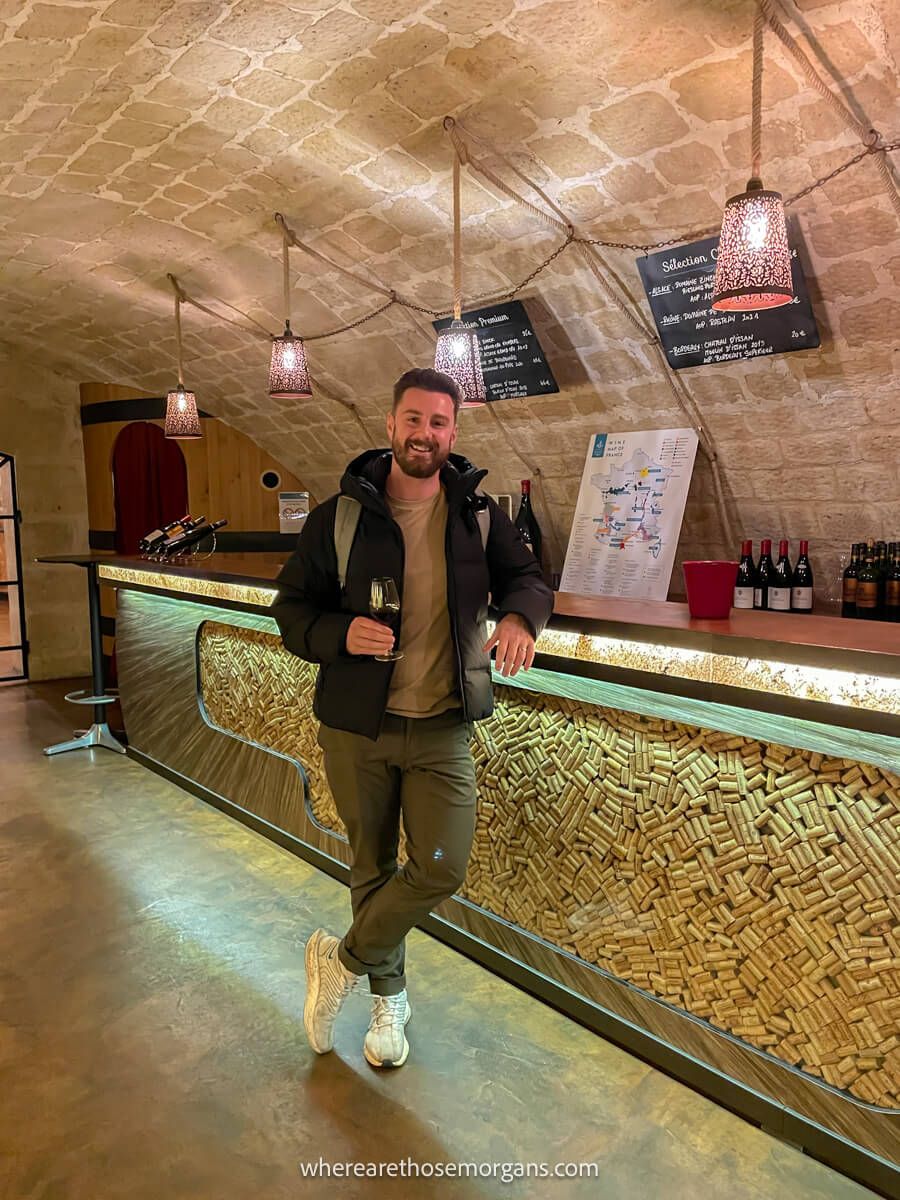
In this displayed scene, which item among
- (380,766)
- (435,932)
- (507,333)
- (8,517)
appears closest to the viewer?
(380,766)

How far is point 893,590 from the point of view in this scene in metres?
3.43

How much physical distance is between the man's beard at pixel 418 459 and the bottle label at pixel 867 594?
7.51ft

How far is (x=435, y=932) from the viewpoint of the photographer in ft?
9.66

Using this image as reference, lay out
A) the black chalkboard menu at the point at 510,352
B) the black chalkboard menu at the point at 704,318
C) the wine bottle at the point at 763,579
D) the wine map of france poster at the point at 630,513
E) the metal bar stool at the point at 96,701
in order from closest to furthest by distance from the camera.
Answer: the black chalkboard menu at the point at 704,318, the wine bottle at the point at 763,579, the wine map of france poster at the point at 630,513, the black chalkboard menu at the point at 510,352, the metal bar stool at the point at 96,701

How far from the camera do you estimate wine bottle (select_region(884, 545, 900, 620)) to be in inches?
135

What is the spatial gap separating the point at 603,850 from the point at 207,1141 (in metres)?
1.25

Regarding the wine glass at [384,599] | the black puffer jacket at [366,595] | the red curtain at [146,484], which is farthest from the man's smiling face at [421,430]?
the red curtain at [146,484]

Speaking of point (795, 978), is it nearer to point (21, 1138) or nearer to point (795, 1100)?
point (795, 1100)

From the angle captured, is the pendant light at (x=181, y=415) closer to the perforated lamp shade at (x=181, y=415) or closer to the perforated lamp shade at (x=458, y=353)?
the perforated lamp shade at (x=181, y=415)

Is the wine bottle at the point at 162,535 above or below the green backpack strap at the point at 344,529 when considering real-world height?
below

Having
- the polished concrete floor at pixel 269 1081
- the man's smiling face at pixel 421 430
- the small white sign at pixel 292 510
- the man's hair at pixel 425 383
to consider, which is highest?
the man's hair at pixel 425 383

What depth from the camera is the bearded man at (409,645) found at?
2043 millimetres

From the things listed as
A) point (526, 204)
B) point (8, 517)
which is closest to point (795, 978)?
point (526, 204)

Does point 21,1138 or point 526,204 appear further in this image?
point 526,204
